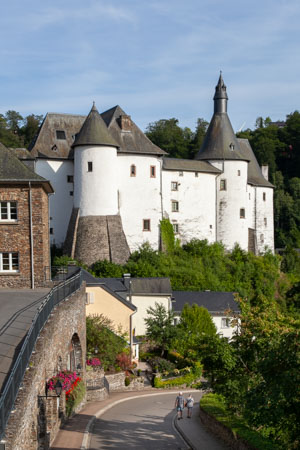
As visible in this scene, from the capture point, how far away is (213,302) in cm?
4438

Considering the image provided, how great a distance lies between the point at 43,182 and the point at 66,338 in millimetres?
8098

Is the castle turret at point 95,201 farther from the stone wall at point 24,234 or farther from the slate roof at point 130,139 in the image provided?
the stone wall at point 24,234

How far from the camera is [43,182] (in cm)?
2345

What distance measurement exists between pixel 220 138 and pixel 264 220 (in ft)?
29.2

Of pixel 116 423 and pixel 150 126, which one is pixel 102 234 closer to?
pixel 116 423

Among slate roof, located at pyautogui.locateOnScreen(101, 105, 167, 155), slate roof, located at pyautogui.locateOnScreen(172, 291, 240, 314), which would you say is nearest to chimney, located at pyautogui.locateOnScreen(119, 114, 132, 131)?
slate roof, located at pyautogui.locateOnScreen(101, 105, 167, 155)

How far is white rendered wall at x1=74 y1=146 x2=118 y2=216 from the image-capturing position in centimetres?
4681

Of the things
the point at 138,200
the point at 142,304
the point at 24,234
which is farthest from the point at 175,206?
the point at 24,234

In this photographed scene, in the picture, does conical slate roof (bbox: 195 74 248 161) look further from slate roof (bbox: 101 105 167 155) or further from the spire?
slate roof (bbox: 101 105 167 155)

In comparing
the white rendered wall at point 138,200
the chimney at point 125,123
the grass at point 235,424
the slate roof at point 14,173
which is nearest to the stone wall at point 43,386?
the grass at point 235,424

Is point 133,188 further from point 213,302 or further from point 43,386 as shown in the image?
point 43,386

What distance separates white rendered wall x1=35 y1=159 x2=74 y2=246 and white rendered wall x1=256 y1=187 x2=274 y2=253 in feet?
59.3

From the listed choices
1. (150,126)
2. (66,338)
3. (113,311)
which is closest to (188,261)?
(113,311)

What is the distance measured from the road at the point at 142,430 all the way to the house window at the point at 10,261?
6383 mm
